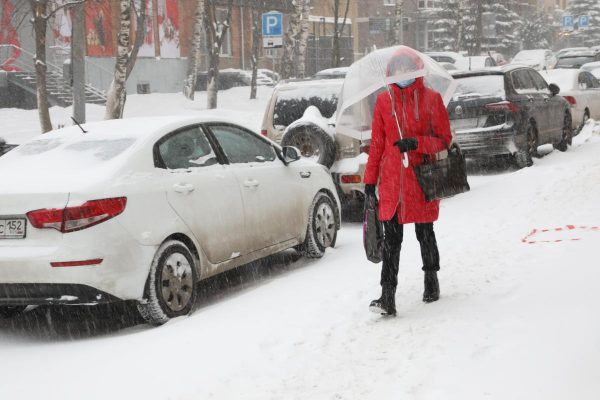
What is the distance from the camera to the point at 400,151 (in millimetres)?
5762

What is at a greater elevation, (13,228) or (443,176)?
(443,176)

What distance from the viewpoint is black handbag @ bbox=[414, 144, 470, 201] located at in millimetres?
5797

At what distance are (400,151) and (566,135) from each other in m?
11.7

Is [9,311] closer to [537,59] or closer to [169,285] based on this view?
[169,285]

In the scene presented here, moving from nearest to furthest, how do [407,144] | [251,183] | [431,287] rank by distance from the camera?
[407,144], [431,287], [251,183]

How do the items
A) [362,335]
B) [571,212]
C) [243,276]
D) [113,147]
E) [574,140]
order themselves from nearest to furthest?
1. [362,335]
2. [113,147]
3. [243,276]
4. [571,212]
5. [574,140]

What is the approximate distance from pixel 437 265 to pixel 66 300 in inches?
103

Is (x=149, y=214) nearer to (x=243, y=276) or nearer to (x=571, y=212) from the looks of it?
(x=243, y=276)

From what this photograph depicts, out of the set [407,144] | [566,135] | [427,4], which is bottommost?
[566,135]

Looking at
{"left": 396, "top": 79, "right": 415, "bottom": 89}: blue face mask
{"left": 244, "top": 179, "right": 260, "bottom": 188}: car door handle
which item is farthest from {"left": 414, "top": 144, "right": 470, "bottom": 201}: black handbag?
{"left": 244, "top": 179, "right": 260, "bottom": 188}: car door handle

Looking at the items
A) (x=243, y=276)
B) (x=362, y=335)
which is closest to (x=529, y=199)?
(x=243, y=276)

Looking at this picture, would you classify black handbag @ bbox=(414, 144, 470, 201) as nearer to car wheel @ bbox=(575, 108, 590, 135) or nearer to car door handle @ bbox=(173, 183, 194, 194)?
car door handle @ bbox=(173, 183, 194, 194)

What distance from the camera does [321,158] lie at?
1033 cm

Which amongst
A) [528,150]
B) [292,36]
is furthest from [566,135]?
[292,36]
